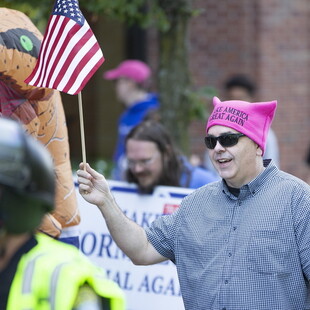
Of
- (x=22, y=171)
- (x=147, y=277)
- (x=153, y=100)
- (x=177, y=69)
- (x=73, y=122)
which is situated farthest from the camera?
(x=73, y=122)

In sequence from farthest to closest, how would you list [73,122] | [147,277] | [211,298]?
1. [73,122]
2. [147,277]
3. [211,298]

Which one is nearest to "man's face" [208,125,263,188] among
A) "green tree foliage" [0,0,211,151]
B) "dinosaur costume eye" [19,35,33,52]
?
"dinosaur costume eye" [19,35,33,52]

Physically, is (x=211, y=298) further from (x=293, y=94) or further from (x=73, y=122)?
(x=73, y=122)

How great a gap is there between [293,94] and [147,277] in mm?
6498

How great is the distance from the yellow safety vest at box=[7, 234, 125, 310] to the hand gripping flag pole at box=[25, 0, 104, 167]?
216cm

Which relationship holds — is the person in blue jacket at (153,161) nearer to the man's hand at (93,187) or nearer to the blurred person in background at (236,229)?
the blurred person in background at (236,229)

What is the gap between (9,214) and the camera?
2146 mm

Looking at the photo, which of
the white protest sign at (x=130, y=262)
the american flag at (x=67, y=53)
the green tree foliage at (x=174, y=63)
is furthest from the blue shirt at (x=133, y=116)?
the american flag at (x=67, y=53)

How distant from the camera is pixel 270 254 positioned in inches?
152

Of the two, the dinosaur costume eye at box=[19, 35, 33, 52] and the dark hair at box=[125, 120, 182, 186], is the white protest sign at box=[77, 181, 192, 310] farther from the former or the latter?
the dinosaur costume eye at box=[19, 35, 33, 52]

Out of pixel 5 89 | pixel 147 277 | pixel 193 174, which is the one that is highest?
pixel 5 89

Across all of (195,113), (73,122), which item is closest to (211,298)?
(195,113)

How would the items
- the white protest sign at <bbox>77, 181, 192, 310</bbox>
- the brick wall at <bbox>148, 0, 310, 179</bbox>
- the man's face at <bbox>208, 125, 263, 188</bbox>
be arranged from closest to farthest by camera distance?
the man's face at <bbox>208, 125, 263, 188</bbox> < the white protest sign at <bbox>77, 181, 192, 310</bbox> < the brick wall at <bbox>148, 0, 310, 179</bbox>

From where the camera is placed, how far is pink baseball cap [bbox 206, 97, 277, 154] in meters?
4.11
